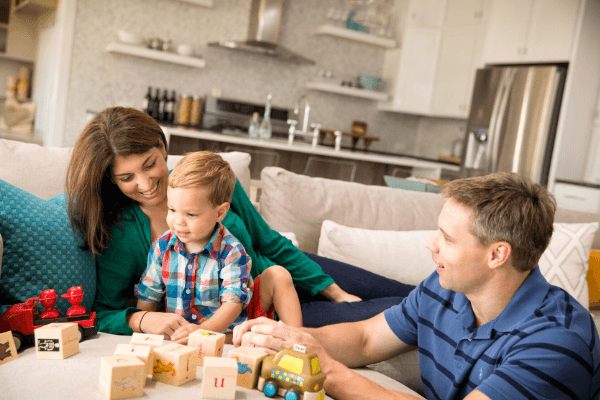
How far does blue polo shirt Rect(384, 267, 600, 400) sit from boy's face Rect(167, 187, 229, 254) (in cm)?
55

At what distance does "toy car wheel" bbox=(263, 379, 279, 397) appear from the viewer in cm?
97

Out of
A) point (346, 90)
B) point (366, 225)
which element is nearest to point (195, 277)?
point (366, 225)

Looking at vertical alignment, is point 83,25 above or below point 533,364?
above

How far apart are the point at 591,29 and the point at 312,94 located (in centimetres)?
287

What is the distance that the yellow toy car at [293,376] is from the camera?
952 mm

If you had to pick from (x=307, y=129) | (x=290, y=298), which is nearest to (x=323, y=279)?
(x=290, y=298)

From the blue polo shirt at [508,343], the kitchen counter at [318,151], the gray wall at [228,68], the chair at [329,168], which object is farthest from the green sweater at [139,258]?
A: the gray wall at [228,68]

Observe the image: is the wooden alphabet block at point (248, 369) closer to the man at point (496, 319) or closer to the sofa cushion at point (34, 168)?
the man at point (496, 319)

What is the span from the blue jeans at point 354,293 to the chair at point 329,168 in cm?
305

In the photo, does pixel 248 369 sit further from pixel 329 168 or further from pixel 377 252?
pixel 329 168

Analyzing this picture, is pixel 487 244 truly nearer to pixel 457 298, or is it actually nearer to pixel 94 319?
pixel 457 298

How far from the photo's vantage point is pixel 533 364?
38.7 inches

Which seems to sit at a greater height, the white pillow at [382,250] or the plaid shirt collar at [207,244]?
the plaid shirt collar at [207,244]

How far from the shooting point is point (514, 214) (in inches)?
43.0
